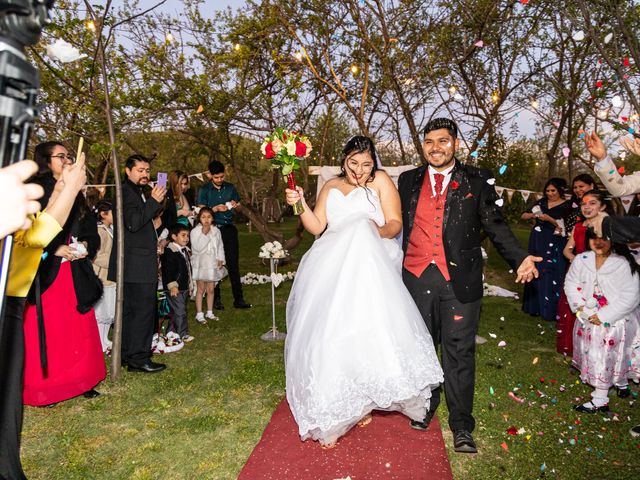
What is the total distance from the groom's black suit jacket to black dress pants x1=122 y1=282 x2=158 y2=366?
130 inches

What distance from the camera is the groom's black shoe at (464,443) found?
12.4ft

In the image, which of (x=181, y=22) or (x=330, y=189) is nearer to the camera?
(x=330, y=189)

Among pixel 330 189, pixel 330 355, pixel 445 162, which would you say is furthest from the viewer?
pixel 330 189

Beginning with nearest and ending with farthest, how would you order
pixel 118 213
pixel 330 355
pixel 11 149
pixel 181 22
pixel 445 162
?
1. pixel 11 149
2. pixel 330 355
3. pixel 445 162
4. pixel 118 213
5. pixel 181 22

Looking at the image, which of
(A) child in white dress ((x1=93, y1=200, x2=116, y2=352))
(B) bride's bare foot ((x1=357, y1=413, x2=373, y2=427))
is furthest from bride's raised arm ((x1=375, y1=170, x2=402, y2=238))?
(A) child in white dress ((x1=93, y1=200, x2=116, y2=352))

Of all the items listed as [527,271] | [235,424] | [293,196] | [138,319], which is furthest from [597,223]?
[138,319]

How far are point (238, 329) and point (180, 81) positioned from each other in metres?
6.27

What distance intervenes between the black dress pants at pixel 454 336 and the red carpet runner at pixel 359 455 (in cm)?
Answer: 32

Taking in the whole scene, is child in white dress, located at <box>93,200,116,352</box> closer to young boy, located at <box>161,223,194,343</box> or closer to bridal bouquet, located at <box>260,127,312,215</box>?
young boy, located at <box>161,223,194,343</box>

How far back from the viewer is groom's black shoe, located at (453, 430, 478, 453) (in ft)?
12.4

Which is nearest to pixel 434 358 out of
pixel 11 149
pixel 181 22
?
pixel 11 149

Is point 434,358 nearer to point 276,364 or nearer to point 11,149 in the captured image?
point 276,364

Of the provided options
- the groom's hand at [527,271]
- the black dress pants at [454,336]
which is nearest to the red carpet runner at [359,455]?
the black dress pants at [454,336]

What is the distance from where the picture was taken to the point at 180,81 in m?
10.9
